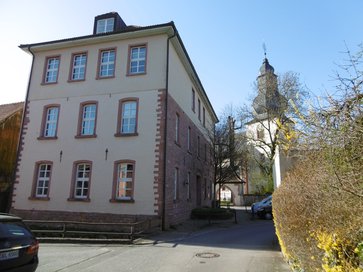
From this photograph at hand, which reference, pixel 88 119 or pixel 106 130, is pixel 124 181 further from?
pixel 88 119

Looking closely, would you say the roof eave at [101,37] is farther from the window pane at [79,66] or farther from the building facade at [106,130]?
the window pane at [79,66]

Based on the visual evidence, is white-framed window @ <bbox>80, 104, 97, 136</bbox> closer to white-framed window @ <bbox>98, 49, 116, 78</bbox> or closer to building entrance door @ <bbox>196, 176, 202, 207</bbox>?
white-framed window @ <bbox>98, 49, 116, 78</bbox>

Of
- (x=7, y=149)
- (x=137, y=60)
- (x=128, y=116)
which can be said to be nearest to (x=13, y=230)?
(x=128, y=116)

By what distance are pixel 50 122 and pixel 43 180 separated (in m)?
3.74

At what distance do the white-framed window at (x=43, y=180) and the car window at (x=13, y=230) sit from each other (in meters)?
11.8

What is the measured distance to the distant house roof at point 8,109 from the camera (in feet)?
71.1

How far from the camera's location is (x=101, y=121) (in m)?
17.4

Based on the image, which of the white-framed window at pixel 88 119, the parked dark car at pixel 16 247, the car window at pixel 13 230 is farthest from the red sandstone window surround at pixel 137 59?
the parked dark car at pixel 16 247

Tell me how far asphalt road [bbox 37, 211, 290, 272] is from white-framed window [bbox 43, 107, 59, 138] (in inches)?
346

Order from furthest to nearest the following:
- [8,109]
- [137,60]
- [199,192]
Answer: [199,192] < [8,109] < [137,60]

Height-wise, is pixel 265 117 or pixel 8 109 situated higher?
pixel 265 117

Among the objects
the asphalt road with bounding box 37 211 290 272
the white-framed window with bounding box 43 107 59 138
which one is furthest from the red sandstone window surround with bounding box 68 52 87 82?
the asphalt road with bounding box 37 211 290 272

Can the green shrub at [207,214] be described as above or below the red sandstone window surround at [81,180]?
below

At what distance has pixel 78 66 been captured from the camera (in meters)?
19.2
